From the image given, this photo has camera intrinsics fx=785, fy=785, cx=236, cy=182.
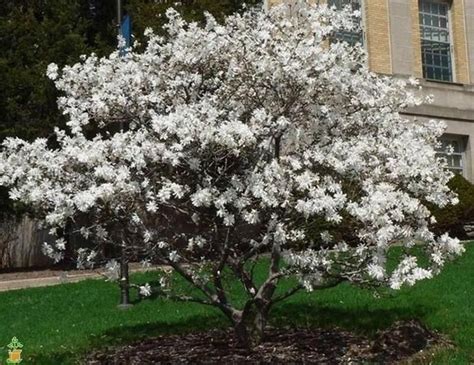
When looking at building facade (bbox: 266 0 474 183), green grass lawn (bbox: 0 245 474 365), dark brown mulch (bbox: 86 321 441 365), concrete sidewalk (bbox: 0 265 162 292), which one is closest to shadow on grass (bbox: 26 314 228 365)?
green grass lawn (bbox: 0 245 474 365)

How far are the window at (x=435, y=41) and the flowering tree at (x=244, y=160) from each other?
18232mm

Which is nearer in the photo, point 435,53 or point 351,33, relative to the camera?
point 351,33

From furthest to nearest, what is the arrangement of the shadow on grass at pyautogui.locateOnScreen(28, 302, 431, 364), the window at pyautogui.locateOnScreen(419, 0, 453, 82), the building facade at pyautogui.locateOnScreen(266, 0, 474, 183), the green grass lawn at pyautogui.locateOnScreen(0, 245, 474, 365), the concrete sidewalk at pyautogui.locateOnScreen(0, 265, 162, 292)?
the window at pyautogui.locateOnScreen(419, 0, 453, 82) → the building facade at pyautogui.locateOnScreen(266, 0, 474, 183) → the concrete sidewalk at pyautogui.locateOnScreen(0, 265, 162, 292) → the shadow on grass at pyautogui.locateOnScreen(28, 302, 431, 364) → the green grass lawn at pyautogui.locateOnScreen(0, 245, 474, 365)

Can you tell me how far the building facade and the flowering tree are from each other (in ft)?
52.3

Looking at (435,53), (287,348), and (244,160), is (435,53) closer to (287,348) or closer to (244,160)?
(287,348)

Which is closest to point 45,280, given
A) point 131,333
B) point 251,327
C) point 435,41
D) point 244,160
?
point 131,333

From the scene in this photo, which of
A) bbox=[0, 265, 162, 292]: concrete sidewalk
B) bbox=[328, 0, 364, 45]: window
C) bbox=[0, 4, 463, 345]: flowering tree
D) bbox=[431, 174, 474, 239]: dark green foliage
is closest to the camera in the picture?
bbox=[0, 4, 463, 345]: flowering tree

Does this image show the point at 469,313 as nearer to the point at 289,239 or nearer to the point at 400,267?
the point at 400,267

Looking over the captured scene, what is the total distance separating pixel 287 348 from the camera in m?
8.46

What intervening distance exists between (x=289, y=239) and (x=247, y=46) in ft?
6.15

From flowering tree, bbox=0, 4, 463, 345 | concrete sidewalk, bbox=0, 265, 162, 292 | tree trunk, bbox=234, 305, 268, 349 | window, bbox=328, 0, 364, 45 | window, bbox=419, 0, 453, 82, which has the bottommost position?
tree trunk, bbox=234, 305, 268, 349

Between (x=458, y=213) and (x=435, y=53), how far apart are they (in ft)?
30.5

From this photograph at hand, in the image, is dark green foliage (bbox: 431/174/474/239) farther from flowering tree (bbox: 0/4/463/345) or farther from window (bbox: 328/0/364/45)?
flowering tree (bbox: 0/4/463/345)

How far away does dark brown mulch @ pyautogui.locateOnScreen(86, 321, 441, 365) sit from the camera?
804cm
